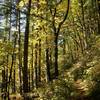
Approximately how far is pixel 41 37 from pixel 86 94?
41.2ft

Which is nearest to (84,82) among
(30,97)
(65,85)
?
(65,85)

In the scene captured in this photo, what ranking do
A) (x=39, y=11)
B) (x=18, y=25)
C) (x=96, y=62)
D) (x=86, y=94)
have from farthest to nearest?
(x=18, y=25)
(x=39, y=11)
(x=96, y=62)
(x=86, y=94)

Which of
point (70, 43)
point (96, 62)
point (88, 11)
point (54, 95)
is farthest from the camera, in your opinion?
point (70, 43)

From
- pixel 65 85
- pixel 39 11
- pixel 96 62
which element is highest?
pixel 39 11

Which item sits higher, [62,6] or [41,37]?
[62,6]

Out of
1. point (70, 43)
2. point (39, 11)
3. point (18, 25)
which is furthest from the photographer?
point (70, 43)

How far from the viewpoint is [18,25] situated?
32.0 m

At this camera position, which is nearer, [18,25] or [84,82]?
[84,82]

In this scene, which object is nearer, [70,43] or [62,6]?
[62,6]

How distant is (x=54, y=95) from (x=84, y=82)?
1.61m

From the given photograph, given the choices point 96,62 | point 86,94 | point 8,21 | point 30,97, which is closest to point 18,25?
point 8,21

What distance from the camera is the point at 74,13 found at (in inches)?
1506

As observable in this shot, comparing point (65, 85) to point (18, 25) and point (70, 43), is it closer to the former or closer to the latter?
point (18, 25)

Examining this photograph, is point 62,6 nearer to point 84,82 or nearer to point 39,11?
point 39,11
